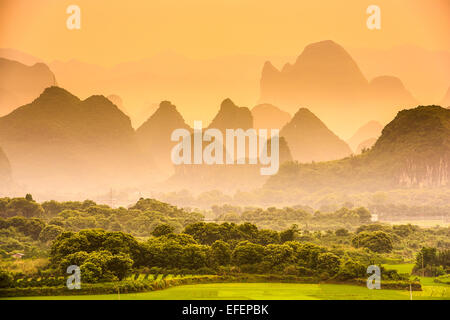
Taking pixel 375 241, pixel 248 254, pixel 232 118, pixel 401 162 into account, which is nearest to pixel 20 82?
pixel 232 118

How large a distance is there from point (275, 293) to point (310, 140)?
75.7 feet

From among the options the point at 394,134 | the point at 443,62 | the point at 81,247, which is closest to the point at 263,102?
the point at 443,62

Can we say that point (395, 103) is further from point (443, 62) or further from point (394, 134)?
point (394, 134)

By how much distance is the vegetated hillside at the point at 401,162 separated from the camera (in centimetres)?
4022

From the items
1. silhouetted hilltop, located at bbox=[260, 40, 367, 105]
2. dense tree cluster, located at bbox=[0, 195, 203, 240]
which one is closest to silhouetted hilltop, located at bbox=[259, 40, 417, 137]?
silhouetted hilltop, located at bbox=[260, 40, 367, 105]

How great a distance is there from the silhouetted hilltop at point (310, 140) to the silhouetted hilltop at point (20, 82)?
550 inches

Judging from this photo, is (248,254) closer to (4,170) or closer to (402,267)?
(402,267)

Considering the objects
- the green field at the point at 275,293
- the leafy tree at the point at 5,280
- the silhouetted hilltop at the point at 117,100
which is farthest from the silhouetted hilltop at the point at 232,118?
the leafy tree at the point at 5,280

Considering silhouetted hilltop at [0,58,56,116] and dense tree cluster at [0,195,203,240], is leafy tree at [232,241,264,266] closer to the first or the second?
dense tree cluster at [0,195,203,240]

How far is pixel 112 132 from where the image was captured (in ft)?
128

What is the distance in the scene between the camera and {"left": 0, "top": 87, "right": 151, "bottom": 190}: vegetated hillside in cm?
3572

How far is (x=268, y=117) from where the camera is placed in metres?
34.8

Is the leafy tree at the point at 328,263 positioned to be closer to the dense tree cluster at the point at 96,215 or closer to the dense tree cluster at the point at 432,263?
the dense tree cluster at the point at 432,263

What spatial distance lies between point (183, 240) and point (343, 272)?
6076 mm
